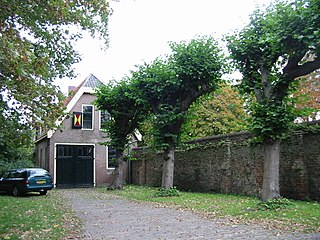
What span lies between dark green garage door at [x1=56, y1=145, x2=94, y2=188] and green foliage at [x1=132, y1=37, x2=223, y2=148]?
36.2 feet

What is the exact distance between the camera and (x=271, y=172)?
10781 mm

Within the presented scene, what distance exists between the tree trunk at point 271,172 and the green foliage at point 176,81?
214 inches

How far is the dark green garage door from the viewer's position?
2555 centimetres

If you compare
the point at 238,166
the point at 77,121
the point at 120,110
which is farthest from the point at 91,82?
the point at 238,166

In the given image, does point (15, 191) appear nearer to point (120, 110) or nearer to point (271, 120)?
point (120, 110)

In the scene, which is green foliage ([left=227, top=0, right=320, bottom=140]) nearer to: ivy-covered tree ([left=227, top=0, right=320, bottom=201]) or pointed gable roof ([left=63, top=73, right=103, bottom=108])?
ivy-covered tree ([left=227, top=0, right=320, bottom=201])

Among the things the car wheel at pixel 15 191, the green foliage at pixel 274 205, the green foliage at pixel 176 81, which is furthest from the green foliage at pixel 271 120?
the car wheel at pixel 15 191

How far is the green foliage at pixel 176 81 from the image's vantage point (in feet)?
50.6

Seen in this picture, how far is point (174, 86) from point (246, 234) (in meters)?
10.0

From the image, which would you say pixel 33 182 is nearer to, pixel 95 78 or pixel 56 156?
pixel 56 156

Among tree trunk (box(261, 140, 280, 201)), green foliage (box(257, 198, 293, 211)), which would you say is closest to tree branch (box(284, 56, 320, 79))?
tree trunk (box(261, 140, 280, 201))

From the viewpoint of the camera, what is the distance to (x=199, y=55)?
1541 cm

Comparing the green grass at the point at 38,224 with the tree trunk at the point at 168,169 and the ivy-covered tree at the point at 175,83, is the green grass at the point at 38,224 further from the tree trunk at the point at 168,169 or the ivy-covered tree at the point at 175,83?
the ivy-covered tree at the point at 175,83

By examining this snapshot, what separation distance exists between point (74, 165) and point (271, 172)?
18.4 meters
